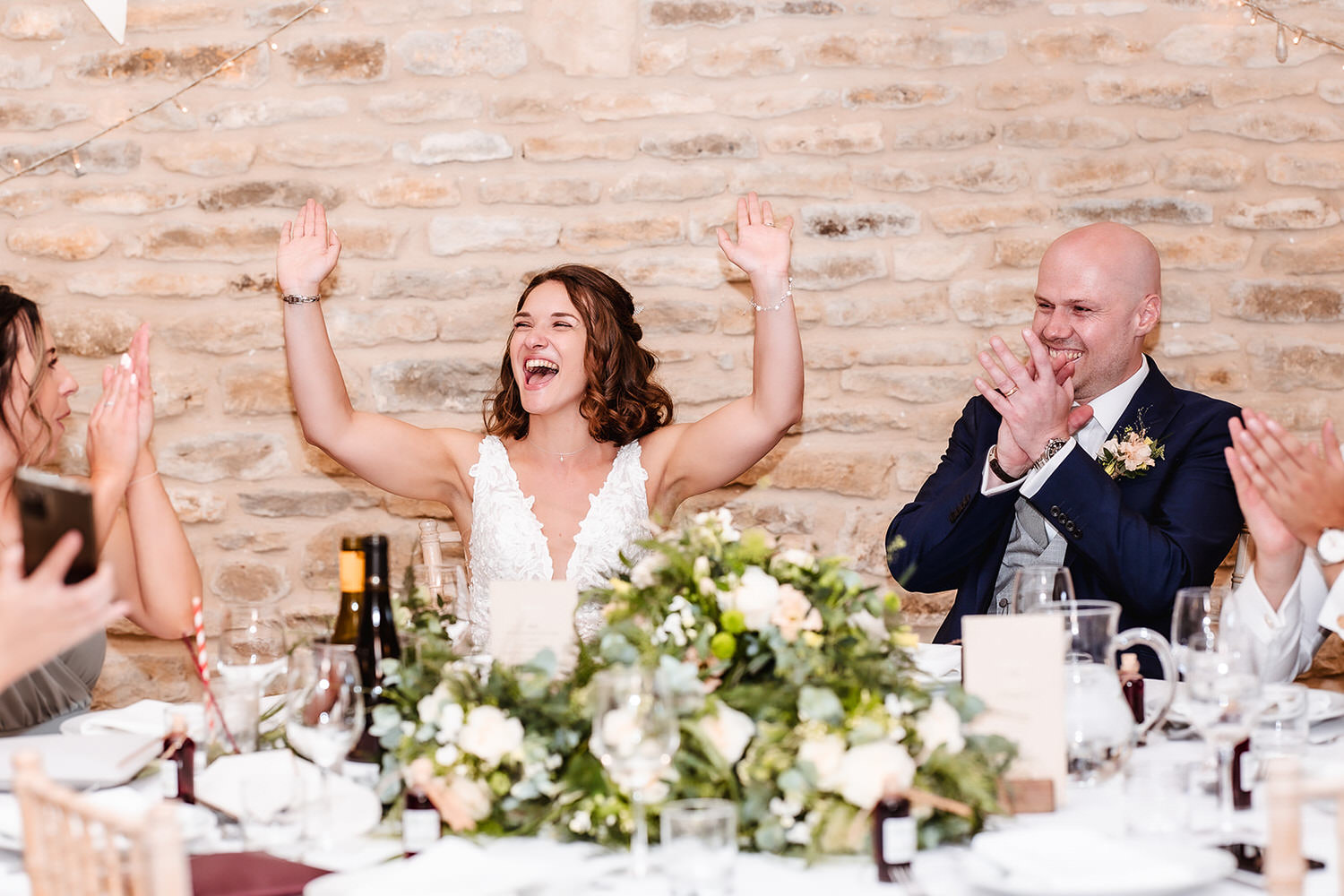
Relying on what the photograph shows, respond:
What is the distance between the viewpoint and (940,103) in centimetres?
327

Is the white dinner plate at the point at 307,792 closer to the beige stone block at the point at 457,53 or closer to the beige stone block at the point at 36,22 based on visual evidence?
the beige stone block at the point at 457,53

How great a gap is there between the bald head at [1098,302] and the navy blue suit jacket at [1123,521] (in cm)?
10

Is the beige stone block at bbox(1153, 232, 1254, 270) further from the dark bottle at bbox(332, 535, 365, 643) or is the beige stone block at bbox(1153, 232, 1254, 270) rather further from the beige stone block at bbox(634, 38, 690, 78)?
the dark bottle at bbox(332, 535, 365, 643)

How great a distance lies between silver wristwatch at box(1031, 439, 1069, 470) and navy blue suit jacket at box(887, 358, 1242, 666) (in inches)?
1.6

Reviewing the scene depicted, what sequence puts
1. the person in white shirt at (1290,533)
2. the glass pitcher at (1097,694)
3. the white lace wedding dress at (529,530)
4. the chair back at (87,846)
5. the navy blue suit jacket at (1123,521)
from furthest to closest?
the white lace wedding dress at (529,530) < the navy blue suit jacket at (1123,521) < the person in white shirt at (1290,533) < the glass pitcher at (1097,694) < the chair back at (87,846)

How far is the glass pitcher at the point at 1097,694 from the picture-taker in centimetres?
154

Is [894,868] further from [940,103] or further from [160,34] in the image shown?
[160,34]

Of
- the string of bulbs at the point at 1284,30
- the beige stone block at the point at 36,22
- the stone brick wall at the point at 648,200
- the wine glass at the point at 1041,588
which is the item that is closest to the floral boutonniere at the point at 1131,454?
the stone brick wall at the point at 648,200

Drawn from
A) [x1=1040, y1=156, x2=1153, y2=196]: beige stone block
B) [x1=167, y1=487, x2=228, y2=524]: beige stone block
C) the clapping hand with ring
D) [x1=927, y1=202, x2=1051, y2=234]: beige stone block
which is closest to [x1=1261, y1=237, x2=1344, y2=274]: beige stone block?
[x1=1040, y1=156, x2=1153, y2=196]: beige stone block

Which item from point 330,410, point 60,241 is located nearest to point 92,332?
point 60,241

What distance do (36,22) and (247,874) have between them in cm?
283

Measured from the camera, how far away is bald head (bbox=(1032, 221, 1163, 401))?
9.51ft

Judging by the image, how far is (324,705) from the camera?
4.64ft

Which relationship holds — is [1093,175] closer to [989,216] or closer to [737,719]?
[989,216]
